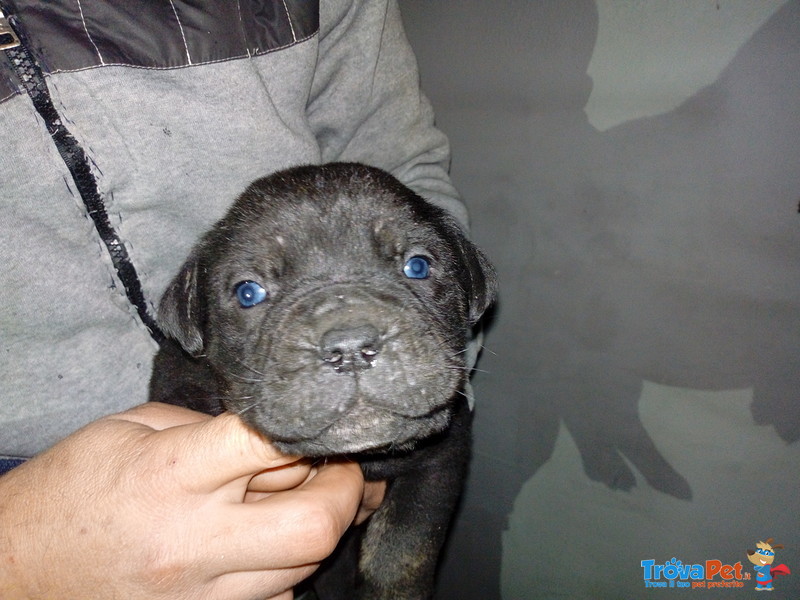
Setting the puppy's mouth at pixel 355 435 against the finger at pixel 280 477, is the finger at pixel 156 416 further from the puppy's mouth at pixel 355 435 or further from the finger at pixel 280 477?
the puppy's mouth at pixel 355 435

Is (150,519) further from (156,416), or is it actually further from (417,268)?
(417,268)

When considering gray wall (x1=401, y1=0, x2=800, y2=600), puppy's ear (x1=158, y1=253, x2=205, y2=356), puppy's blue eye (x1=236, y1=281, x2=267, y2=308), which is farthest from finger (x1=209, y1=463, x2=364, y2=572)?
gray wall (x1=401, y1=0, x2=800, y2=600)

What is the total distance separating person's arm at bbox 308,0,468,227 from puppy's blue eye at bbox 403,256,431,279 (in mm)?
666

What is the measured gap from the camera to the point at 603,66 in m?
2.59

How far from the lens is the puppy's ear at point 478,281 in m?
2.42

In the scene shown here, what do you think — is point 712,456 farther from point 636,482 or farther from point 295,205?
point 295,205

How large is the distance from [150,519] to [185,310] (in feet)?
2.87

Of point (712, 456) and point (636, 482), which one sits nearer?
point (712, 456)

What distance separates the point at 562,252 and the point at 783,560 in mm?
1820

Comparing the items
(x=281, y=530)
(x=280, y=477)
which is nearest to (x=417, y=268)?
(x=280, y=477)

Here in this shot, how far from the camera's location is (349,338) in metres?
1.52

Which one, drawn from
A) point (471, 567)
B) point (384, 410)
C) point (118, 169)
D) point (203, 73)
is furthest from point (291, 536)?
point (471, 567)

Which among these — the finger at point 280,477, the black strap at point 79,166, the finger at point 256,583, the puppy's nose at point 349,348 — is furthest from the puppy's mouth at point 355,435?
the black strap at point 79,166

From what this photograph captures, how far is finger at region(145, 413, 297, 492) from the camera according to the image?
1540mm
